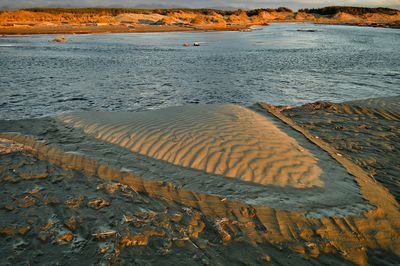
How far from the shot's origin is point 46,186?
6.12 metres

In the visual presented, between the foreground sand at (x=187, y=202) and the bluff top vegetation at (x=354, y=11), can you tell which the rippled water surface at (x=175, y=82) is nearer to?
the foreground sand at (x=187, y=202)

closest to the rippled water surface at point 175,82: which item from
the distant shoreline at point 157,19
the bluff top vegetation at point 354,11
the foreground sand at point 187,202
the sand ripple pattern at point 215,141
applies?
the sand ripple pattern at point 215,141

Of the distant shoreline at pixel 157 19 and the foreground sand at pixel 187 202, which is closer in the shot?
the foreground sand at pixel 187 202

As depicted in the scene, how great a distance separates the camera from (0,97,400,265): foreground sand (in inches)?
172

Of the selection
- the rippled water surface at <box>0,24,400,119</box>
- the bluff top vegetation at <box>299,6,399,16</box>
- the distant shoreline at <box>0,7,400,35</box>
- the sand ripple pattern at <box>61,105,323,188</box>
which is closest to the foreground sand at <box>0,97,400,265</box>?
the sand ripple pattern at <box>61,105,323,188</box>

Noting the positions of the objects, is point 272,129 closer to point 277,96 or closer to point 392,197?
point 392,197

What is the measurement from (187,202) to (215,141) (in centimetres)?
245

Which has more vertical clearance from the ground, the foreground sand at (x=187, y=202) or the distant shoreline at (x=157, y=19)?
the distant shoreline at (x=157, y=19)

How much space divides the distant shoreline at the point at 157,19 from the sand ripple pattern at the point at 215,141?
59.5 metres

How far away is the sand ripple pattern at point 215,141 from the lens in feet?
21.6

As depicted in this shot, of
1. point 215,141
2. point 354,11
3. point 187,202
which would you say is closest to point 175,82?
point 215,141

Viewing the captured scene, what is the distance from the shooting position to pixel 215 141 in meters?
7.75

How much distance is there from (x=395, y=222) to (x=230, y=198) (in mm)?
2552

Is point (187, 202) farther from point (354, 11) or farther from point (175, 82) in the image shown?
point (354, 11)
